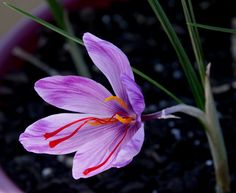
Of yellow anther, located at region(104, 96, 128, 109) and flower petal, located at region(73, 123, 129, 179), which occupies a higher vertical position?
yellow anther, located at region(104, 96, 128, 109)

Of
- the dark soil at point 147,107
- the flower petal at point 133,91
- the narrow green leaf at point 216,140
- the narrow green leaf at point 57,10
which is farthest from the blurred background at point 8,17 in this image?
the flower petal at point 133,91

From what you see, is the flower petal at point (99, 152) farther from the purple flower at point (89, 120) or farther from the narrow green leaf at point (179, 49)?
the narrow green leaf at point (179, 49)

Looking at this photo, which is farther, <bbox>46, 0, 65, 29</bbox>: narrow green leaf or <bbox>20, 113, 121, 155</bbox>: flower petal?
<bbox>46, 0, 65, 29</bbox>: narrow green leaf

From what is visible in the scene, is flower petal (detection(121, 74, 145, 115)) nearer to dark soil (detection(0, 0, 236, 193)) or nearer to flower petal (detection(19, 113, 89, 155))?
flower petal (detection(19, 113, 89, 155))

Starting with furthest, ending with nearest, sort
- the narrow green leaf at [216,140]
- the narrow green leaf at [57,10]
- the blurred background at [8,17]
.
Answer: the blurred background at [8,17], the narrow green leaf at [57,10], the narrow green leaf at [216,140]

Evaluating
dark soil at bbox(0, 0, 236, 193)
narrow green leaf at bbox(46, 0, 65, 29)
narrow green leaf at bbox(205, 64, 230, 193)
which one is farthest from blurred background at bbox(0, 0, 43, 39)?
narrow green leaf at bbox(205, 64, 230, 193)

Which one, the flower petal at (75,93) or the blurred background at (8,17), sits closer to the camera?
the flower petal at (75,93)
